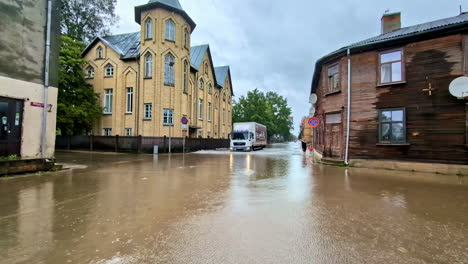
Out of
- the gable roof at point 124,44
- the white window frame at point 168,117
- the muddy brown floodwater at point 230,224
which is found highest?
the gable roof at point 124,44

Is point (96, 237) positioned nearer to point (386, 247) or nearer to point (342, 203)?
point (386, 247)

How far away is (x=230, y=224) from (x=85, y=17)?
38.2 metres

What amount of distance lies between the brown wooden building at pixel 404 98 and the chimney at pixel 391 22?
385 cm

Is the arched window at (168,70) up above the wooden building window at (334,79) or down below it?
above

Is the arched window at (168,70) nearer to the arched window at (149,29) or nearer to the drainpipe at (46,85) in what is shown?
the arched window at (149,29)

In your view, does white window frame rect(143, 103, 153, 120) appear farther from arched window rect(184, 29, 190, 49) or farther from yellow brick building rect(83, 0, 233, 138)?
arched window rect(184, 29, 190, 49)

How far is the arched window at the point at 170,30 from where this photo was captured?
80.4 ft

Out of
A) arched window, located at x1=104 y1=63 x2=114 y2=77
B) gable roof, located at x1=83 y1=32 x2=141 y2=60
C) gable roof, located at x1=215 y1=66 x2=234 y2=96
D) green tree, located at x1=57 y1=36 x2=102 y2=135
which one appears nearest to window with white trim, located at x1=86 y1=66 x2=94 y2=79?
green tree, located at x1=57 y1=36 x2=102 y2=135

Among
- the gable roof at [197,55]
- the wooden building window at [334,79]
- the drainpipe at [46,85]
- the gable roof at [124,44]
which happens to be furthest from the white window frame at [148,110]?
the wooden building window at [334,79]

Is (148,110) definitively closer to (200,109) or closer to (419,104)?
(200,109)

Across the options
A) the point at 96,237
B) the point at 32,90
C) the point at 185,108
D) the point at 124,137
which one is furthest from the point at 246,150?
the point at 96,237

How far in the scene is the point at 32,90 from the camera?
10.2 meters

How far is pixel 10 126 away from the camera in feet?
31.5

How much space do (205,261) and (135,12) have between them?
28.0 metres
